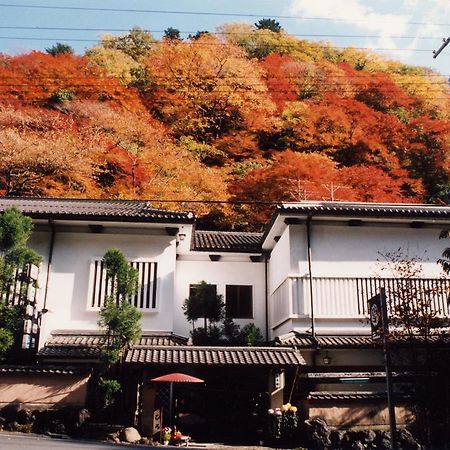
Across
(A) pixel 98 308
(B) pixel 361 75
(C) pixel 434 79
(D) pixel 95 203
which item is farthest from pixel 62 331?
(C) pixel 434 79

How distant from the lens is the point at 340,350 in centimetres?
1392

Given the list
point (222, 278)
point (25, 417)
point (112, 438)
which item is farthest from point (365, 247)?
point (25, 417)

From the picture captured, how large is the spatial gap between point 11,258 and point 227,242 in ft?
27.2

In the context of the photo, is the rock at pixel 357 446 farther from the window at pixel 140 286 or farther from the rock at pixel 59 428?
the window at pixel 140 286

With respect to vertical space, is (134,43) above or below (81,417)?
above

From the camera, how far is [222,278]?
1762 cm

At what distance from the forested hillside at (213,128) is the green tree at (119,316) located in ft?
46.9

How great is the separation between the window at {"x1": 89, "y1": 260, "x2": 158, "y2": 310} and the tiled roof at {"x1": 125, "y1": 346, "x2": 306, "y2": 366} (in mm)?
2319

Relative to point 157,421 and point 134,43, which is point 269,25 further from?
point 157,421

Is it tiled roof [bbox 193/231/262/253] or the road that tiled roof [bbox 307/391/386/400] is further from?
tiled roof [bbox 193/231/262/253]

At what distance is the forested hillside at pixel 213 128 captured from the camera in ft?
91.4

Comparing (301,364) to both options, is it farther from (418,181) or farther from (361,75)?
(361,75)

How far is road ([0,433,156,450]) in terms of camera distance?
8672mm

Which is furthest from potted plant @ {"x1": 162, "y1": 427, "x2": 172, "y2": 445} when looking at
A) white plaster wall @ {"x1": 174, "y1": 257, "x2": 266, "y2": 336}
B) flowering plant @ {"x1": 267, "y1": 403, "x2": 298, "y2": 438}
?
white plaster wall @ {"x1": 174, "y1": 257, "x2": 266, "y2": 336}
